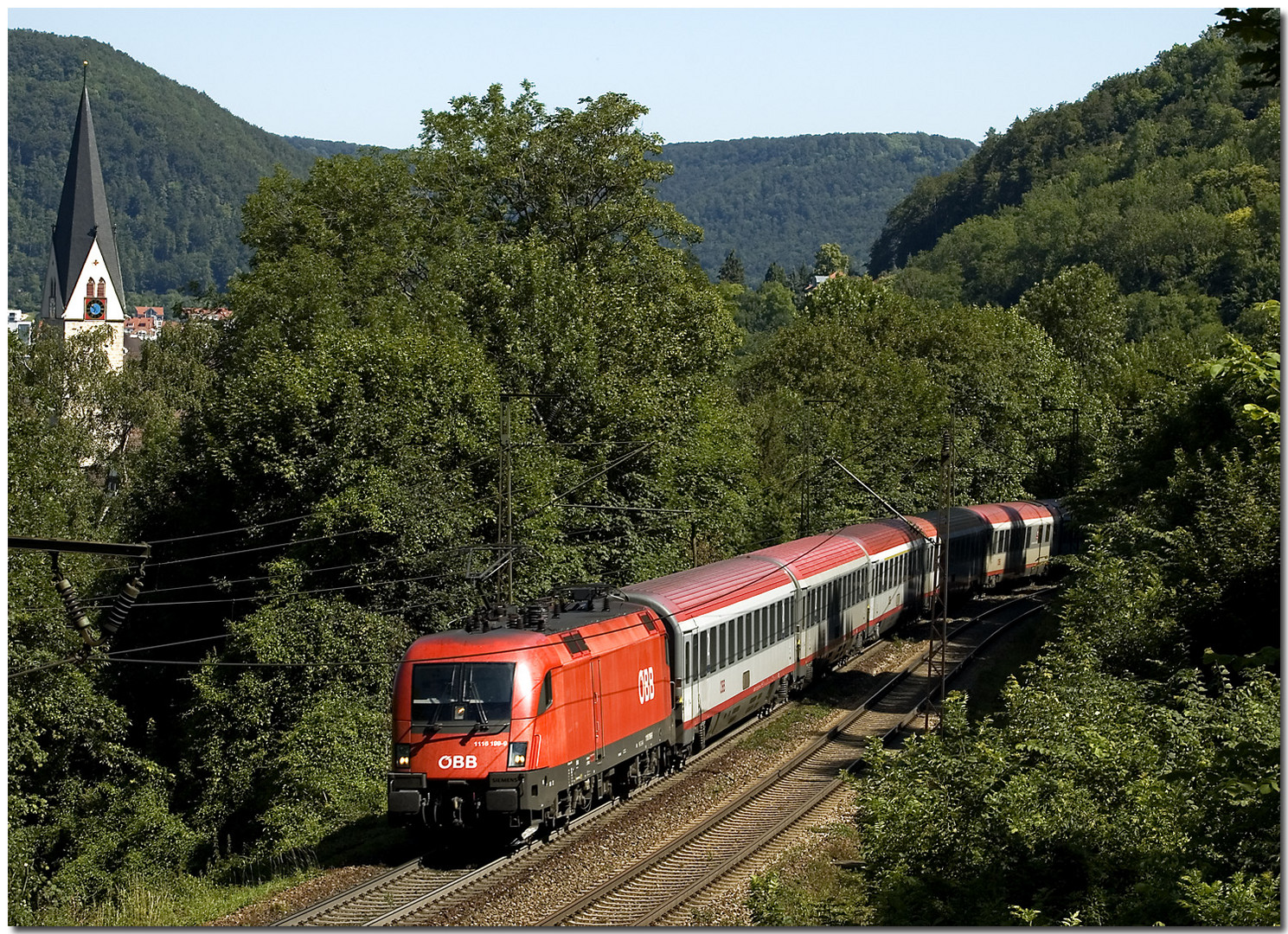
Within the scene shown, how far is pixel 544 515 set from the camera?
116ft

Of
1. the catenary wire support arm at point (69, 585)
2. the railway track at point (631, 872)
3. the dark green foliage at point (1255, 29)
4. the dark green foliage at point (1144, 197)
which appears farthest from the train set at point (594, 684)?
the dark green foliage at point (1144, 197)

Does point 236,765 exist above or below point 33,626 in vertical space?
below

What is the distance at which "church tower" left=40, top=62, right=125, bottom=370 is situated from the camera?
310 ft

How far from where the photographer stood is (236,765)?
32.2 m

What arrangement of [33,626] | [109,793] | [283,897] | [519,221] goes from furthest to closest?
[519,221], [109,793], [33,626], [283,897]

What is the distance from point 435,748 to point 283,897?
9.13 feet

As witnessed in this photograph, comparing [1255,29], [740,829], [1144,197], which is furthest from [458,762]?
[1144,197]

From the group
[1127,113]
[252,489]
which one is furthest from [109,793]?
[1127,113]

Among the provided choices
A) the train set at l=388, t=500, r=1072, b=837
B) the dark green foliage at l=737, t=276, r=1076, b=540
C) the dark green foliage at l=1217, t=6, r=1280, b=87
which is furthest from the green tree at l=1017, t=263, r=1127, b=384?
the dark green foliage at l=1217, t=6, r=1280, b=87

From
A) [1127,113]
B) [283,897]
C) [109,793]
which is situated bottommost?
[109,793]

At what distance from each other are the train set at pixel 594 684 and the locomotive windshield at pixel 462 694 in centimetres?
2

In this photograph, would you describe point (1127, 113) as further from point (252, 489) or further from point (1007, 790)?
point (1007, 790)

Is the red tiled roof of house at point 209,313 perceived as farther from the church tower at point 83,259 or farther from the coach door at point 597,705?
the coach door at point 597,705

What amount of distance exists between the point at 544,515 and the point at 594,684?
14158mm
